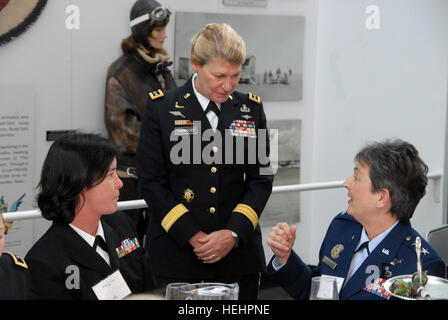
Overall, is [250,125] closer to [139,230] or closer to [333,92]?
[139,230]

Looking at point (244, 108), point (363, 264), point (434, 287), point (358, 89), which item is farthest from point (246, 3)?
point (434, 287)

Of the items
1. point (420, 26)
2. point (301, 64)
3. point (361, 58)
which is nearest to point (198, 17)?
point (301, 64)

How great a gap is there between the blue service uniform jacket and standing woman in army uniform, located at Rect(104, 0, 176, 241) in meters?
1.89

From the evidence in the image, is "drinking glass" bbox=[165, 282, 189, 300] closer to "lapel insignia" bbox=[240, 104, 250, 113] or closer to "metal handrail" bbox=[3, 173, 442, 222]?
"lapel insignia" bbox=[240, 104, 250, 113]

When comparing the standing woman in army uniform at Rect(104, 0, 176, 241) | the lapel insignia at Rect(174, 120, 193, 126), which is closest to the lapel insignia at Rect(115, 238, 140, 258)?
the lapel insignia at Rect(174, 120, 193, 126)

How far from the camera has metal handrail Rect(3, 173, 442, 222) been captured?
319cm

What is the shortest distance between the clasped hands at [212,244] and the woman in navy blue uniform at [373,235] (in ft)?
1.20

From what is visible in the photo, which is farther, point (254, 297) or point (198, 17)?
point (198, 17)

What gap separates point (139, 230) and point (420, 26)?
2659 mm

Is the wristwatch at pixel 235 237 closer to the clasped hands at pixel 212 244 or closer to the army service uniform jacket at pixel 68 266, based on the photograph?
the clasped hands at pixel 212 244

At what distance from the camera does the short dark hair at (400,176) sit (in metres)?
2.56

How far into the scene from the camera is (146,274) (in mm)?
2473

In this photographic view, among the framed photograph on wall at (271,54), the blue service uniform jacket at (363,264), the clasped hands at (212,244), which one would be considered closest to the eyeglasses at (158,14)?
the framed photograph on wall at (271,54)

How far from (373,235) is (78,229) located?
1062 mm
